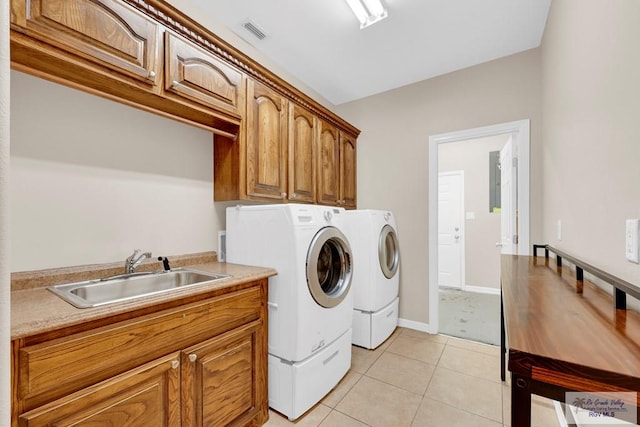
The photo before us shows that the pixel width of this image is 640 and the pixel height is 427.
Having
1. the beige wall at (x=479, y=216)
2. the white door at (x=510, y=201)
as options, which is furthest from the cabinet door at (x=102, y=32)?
the beige wall at (x=479, y=216)

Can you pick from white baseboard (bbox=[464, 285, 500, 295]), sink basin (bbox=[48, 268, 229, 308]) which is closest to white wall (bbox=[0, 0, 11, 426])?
sink basin (bbox=[48, 268, 229, 308])

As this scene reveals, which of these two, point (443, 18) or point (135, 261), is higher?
point (443, 18)

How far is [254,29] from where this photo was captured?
214 cm

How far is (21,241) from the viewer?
1.25m

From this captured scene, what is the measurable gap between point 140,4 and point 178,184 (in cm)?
100

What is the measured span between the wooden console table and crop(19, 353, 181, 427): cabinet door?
3.97ft

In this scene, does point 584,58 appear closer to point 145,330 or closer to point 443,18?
point 443,18

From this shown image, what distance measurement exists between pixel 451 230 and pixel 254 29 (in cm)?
389

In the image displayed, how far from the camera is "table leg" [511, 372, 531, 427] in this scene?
1.82 feet

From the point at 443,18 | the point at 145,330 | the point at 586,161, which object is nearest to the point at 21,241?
the point at 145,330

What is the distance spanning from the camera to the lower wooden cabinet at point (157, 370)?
83 cm

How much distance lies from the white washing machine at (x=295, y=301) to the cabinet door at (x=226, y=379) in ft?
0.39

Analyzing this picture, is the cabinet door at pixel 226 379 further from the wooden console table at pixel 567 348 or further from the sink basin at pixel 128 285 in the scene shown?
the wooden console table at pixel 567 348

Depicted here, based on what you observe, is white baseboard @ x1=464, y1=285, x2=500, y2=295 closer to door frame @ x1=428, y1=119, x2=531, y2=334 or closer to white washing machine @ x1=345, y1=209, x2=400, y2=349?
door frame @ x1=428, y1=119, x2=531, y2=334
